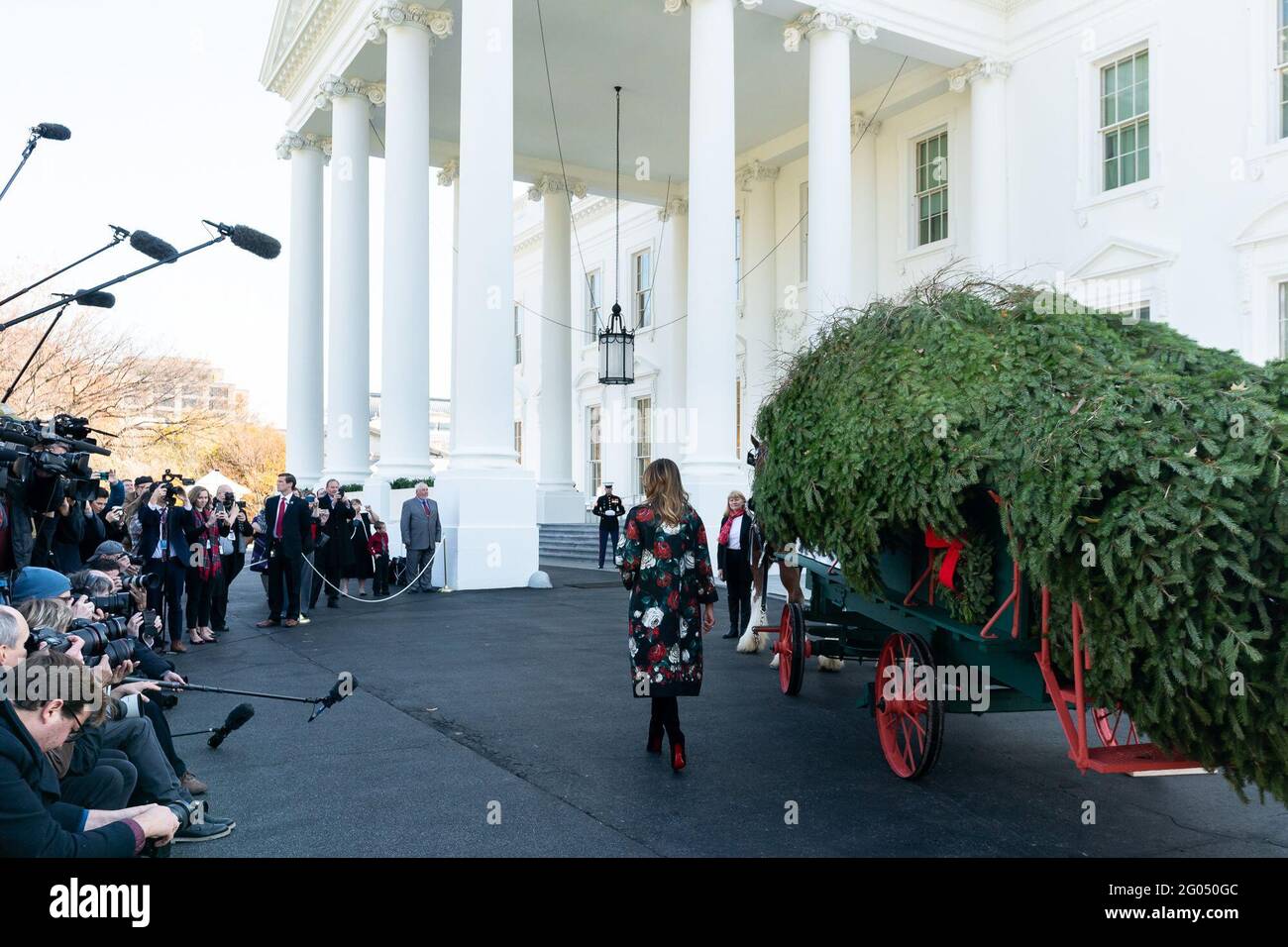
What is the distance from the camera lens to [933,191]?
2050 cm

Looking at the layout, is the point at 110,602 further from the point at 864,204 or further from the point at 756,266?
the point at 756,266

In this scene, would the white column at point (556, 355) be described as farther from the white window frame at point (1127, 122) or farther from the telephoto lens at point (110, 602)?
the telephoto lens at point (110, 602)

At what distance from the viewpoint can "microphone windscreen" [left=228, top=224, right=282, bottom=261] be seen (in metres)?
6.27

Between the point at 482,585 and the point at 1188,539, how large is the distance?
40.9 feet

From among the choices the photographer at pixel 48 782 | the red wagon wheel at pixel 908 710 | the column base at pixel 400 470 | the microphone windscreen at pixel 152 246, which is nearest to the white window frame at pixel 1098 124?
the column base at pixel 400 470

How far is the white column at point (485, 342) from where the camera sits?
1505cm

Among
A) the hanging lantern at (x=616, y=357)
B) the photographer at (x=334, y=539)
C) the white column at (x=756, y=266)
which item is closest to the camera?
the photographer at (x=334, y=539)

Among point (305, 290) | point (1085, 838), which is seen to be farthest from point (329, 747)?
point (305, 290)

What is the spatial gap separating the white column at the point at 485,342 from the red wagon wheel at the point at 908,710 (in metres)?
10.0

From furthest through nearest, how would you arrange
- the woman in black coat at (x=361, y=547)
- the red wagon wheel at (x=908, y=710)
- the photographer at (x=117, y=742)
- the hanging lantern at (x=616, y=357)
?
1. the hanging lantern at (x=616, y=357)
2. the woman in black coat at (x=361, y=547)
3. the red wagon wheel at (x=908, y=710)
4. the photographer at (x=117, y=742)

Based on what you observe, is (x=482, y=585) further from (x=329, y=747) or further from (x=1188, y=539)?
(x=1188, y=539)

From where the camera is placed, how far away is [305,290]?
22.7 m

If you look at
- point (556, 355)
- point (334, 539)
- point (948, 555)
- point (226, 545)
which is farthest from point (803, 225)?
point (948, 555)

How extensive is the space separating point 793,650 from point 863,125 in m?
17.2
